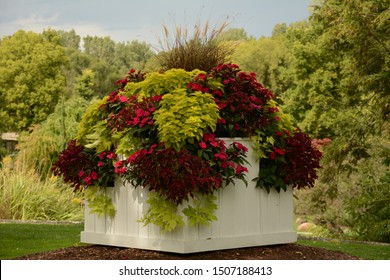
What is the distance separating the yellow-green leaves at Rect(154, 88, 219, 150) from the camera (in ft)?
21.0

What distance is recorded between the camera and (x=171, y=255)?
6734mm

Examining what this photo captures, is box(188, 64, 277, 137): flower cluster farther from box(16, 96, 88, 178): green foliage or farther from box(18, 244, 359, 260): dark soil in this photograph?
box(16, 96, 88, 178): green foliage

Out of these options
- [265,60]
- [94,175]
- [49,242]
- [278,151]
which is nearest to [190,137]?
[278,151]

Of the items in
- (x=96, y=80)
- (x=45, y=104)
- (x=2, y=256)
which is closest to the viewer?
(x=2, y=256)

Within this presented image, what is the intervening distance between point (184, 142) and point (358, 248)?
4914 mm

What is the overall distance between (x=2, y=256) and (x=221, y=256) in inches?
128

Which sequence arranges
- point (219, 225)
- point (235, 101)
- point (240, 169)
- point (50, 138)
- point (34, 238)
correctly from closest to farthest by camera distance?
point (240, 169) → point (219, 225) → point (235, 101) → point (34, 238) → point (50, 138)

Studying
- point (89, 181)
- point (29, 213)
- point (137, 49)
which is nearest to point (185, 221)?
point (89, 181)

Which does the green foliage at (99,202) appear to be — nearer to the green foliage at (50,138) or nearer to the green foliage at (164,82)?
the green foliage at (164,82)

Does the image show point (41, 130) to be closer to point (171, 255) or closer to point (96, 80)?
point (171, 255)

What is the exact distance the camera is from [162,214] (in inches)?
255

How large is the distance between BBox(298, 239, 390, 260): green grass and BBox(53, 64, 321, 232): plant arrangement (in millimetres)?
2585

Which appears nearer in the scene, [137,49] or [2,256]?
[2,256]

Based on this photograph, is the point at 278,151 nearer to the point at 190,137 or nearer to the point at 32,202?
the point at 190,137
